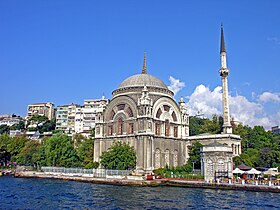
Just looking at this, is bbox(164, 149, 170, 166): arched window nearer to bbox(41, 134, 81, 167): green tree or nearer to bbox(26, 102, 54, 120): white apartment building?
bbox(41, 134, 81, 167): green tree

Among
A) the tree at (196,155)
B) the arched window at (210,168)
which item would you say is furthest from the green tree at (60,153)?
the arched window at (210,168)

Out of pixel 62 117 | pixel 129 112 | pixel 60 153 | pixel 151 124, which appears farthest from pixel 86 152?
pixel 62 117

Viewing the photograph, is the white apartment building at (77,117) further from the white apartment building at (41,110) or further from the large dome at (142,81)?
the large dome at (142,81)

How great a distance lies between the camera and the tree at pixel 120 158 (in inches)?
1671

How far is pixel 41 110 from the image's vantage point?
397ft

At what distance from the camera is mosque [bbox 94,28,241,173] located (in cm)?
4388

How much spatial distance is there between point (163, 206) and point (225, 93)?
3140 centimetres

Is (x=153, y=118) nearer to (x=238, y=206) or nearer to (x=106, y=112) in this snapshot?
(x=106, y=112)

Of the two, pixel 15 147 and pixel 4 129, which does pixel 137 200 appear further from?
pixel 4 129

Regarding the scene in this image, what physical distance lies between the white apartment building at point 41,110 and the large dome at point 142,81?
251 feet

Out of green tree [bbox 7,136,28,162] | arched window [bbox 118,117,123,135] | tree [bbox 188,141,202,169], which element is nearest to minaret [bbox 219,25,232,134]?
tree [bbox 188,141,202,169]

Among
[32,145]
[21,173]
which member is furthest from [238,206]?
[32,145]

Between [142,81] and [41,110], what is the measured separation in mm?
80996

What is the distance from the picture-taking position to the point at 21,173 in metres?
51.6
